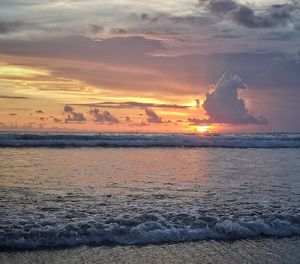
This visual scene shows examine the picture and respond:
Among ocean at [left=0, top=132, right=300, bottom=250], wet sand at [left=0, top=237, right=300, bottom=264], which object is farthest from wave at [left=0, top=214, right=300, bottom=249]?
wet sand at [left=0, top=237, right=300, bottom=264]

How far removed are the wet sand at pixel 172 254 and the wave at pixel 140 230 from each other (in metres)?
0.23

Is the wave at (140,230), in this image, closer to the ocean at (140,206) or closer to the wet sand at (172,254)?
the ocean at (140,206)

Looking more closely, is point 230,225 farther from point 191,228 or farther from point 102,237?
point 102,237

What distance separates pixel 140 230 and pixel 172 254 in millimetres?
948

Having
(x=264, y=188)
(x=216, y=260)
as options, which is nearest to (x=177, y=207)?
(x=216, y=260)

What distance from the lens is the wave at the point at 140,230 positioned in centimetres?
715

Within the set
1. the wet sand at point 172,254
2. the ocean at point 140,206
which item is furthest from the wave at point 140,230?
the wet sand at point 172,254

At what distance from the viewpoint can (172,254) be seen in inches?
270

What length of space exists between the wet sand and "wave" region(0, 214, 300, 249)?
0.75 ft

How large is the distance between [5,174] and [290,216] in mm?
8986

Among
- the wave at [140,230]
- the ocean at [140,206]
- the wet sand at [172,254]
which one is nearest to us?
the wet sand at [172,254]

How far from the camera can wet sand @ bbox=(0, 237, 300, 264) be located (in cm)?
652

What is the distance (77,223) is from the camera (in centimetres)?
778

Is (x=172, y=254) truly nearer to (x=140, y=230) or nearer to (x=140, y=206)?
(x=140, y=230)
